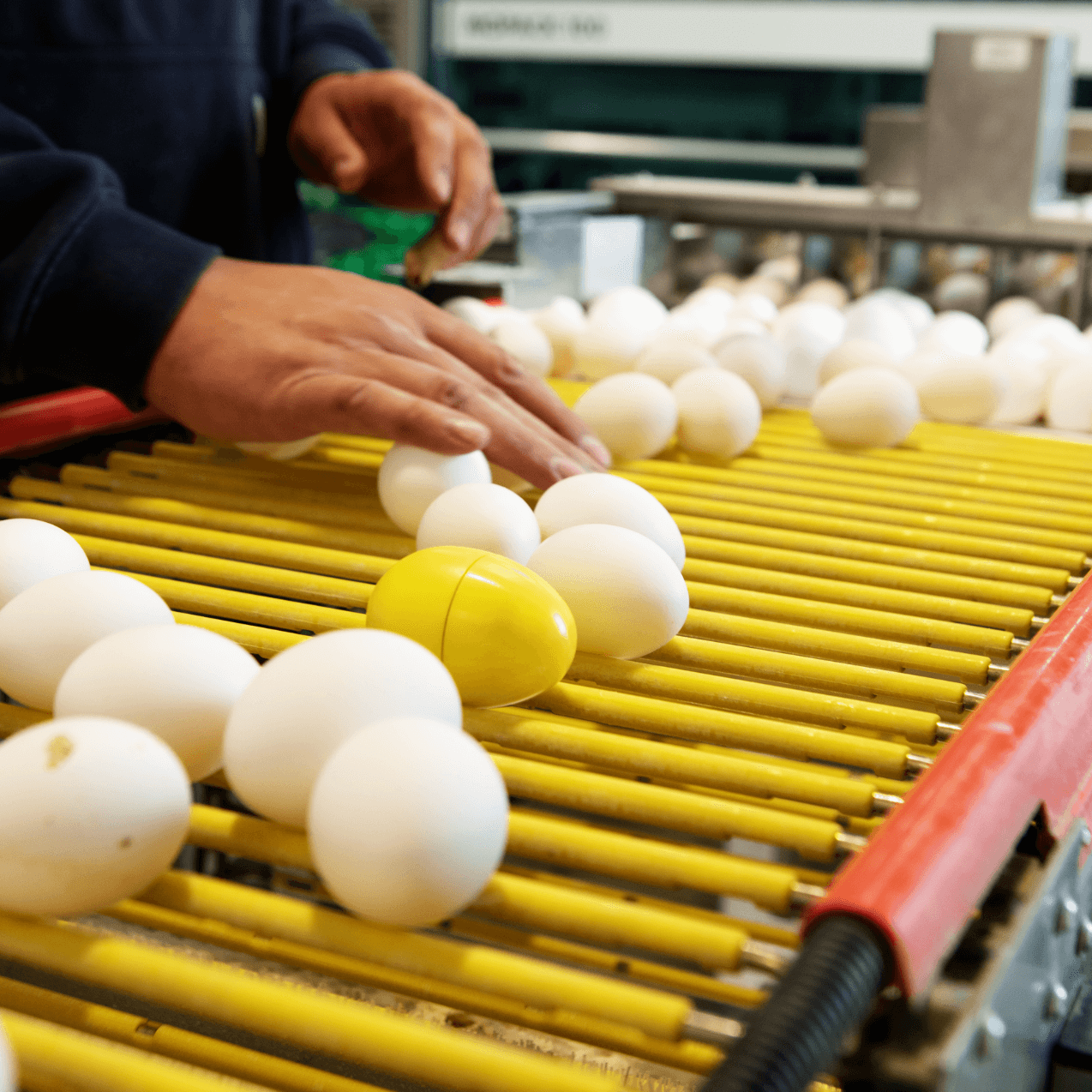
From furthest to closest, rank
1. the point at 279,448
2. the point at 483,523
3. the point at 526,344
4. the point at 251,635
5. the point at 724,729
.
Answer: the point at 526,344, the point at 279,448, the point at 483,523, the point at 251,635, the point at 724,729

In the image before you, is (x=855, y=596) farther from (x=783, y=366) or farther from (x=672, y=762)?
(x=783, y=366)

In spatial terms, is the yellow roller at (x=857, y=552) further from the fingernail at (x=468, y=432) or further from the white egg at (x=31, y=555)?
the white egg at (x=31, y=555)

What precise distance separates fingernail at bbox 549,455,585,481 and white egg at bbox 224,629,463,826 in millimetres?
547

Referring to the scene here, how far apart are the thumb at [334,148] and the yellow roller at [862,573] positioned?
0.88m

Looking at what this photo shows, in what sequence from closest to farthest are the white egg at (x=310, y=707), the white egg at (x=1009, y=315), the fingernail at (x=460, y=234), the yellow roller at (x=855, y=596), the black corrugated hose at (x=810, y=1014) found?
1. the black corrugated hose at (x=810, y=1014)
2. the white egg at (x=310, y=707)
3. the yellow roller at (x=855, y=596)
4. the fingernail at (x=460, y=234)
5. the white egg at (x=1009, y=315)

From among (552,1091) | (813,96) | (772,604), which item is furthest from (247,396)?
(813,96)

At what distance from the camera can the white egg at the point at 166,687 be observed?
75 cm

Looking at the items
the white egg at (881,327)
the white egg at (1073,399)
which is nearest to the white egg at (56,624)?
the white egg at (1073,399)

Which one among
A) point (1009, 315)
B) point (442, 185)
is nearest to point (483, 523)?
point (442, 185)

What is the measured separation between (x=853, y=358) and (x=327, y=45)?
1.05 metres

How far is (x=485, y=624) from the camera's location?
0.85 meters

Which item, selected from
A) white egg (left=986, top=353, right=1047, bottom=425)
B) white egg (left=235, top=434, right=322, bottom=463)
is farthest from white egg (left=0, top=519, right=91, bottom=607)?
white egg (left=986, top=353, right=1047, bottom=425)

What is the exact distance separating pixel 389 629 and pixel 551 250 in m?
2.01

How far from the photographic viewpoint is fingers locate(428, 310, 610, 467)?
4.50ft
